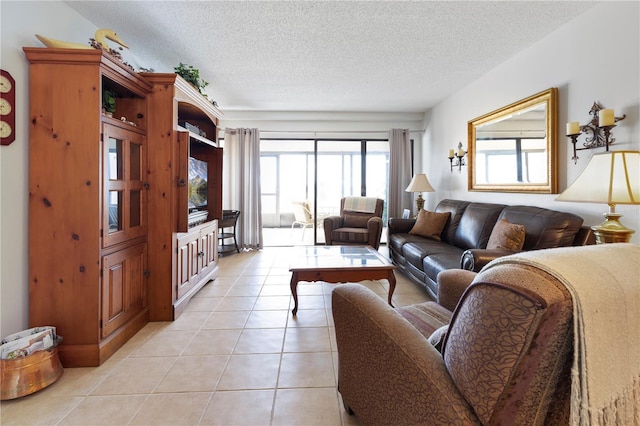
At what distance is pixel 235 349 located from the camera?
200 centimetres

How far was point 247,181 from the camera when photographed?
5.22 m

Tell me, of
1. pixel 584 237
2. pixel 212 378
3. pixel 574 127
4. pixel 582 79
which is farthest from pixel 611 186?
pixel 212 378

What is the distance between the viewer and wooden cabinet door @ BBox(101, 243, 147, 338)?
1.90 meters

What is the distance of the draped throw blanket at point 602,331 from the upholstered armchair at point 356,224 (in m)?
3.49

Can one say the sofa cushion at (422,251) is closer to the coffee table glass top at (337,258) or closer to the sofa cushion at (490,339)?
the coffee table glass top at (337,258)

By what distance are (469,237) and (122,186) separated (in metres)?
3.16

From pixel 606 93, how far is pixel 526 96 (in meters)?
0.82

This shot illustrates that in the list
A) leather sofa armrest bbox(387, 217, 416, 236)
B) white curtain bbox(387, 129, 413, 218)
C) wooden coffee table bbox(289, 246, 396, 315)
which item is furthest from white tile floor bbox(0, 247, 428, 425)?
white curtain bbox(387, 129, 413, 218)

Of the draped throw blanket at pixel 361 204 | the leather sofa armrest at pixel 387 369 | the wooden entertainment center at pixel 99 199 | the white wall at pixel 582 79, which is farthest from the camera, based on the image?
the draped throw blanket at pixel 361 204

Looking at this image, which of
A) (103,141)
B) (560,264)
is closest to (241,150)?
(103,141)

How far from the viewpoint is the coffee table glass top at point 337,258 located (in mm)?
2532

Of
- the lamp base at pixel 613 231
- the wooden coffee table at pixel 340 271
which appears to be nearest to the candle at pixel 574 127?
the lamp base at pixel 613 231

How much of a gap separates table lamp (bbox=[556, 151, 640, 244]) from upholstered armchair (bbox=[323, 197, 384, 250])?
2624 mm

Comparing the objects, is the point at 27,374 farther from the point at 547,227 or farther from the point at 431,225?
the point at 431,225
